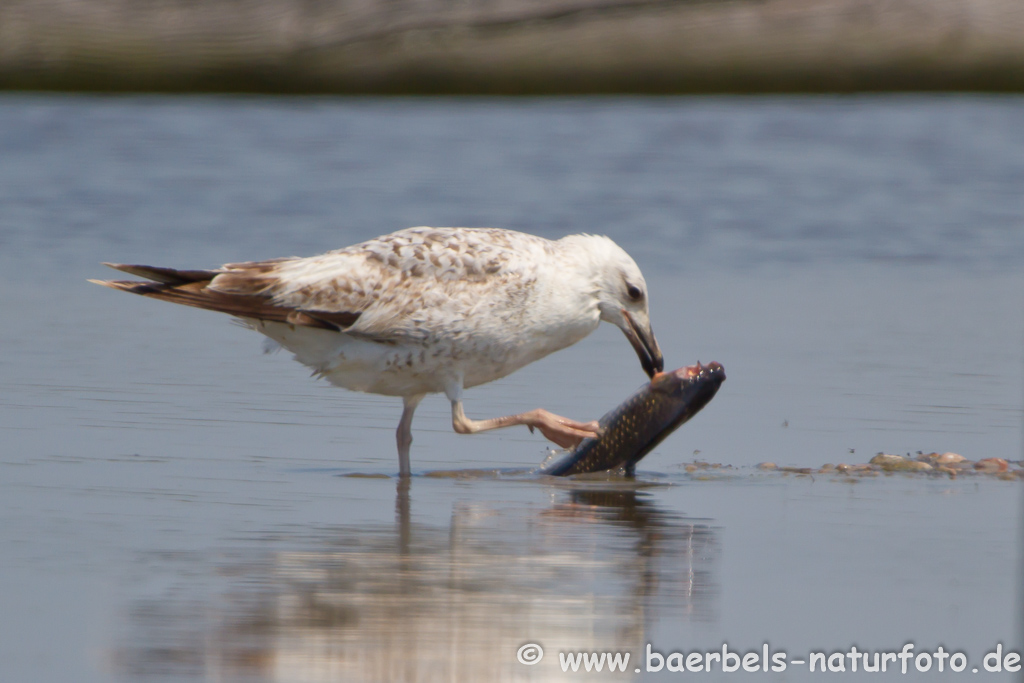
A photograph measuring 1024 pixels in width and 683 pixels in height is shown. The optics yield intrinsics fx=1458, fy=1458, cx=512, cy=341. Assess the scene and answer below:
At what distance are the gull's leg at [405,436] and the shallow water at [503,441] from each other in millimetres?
113

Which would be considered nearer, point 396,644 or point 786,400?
point 396,644

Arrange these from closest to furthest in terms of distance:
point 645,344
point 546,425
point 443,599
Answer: point 443,599, point 546,425, point 645,344

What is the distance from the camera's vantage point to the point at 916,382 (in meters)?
7.91

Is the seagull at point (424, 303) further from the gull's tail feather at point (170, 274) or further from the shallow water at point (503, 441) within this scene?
the shallow water at point (503, 441)

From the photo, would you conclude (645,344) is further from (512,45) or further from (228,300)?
(512,45)

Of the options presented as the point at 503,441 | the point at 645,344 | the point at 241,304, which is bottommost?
the point at 503,441

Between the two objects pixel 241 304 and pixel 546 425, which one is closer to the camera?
pixel 241 304

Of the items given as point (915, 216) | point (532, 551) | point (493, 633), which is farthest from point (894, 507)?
point (915, 216)

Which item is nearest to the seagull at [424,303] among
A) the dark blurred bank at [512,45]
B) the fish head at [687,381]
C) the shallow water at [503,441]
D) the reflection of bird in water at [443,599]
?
the fish head at [687,381]

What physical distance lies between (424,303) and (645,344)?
1.08m

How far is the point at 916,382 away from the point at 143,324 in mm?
4792

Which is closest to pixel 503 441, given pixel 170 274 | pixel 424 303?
pixel 424 303

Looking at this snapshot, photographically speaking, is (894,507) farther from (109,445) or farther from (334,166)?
(334,166)

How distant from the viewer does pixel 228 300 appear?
Result: 6102mm
